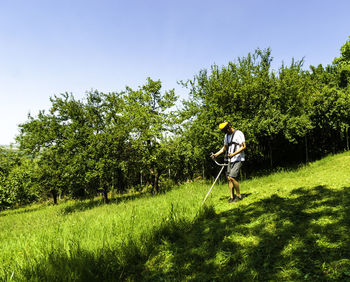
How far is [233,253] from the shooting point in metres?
3.01

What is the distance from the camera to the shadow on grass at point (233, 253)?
2.47 m

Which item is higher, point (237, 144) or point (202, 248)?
point (237, 144)

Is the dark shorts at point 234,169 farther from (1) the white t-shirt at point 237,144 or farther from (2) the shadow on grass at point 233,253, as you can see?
(2) the shadow on grass at point 233,253

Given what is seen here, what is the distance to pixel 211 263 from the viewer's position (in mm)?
2863

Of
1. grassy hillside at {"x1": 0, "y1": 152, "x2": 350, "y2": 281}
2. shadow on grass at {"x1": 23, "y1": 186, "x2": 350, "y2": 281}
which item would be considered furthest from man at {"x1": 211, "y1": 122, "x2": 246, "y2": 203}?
shadow on grass at {"x1": 23, "y1": 186, "x2": 350, "y2": 281}

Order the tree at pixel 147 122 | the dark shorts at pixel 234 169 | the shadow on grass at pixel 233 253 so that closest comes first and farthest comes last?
the shadow on grass at pixel 233 253 → the dark shorts at pixel 234 169 → the tree at pixel 147 122

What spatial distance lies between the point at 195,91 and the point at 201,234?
1270cm

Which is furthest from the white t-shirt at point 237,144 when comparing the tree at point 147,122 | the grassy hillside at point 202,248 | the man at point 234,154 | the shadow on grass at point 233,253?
the tree at point 147,122

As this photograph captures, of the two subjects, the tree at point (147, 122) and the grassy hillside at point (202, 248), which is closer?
the grassy hillside at point (202, 248)

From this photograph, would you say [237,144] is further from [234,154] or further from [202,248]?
[202,248]

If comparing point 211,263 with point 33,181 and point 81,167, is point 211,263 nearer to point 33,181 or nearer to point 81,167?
point 81,167

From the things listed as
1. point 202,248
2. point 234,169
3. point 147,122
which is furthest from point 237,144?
point 147,122

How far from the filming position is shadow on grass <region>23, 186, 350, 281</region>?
2.47m

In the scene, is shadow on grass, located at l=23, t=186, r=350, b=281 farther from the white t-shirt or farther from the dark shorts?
the white t-shirt
